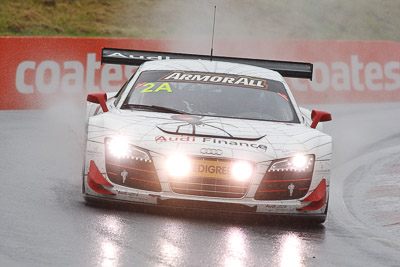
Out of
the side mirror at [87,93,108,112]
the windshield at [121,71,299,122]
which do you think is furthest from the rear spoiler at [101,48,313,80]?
the side mirror at [87,93,108,112]

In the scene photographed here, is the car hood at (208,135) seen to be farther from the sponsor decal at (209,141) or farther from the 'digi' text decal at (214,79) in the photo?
the 'digi' text decal at (214,79)

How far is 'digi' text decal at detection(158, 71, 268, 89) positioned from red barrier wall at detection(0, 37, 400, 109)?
917 cm

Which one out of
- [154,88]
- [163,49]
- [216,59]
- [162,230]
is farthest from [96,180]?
[163,49]

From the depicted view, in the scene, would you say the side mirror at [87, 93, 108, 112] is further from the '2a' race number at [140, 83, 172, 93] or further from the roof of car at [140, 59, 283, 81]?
the roof of car at [140, 59, 283, 81]

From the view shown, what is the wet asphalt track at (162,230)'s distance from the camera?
5.89m

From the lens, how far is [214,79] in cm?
873

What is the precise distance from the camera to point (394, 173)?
11.8 meters

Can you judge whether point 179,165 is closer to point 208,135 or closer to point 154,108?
point 208,135

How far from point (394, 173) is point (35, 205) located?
5.64 meters

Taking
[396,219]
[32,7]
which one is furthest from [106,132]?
[32,7]

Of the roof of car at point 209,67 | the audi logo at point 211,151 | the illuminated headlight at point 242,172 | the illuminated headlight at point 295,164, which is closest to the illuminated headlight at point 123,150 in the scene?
the audi logo at point 211,151

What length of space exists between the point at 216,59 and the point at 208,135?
12.3 ft

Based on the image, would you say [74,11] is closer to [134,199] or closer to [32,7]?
[32,7]

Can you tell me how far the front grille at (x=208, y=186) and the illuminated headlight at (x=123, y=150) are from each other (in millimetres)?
284
